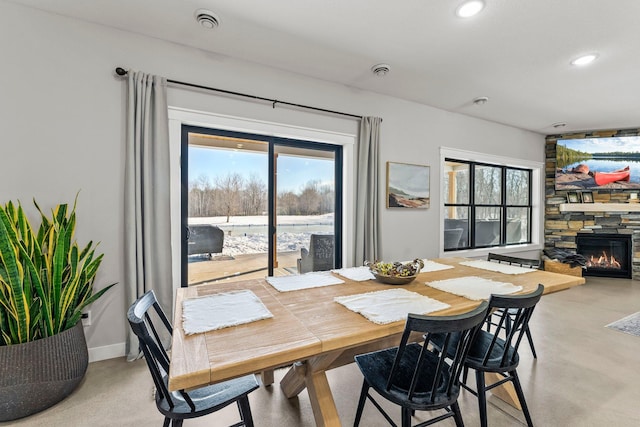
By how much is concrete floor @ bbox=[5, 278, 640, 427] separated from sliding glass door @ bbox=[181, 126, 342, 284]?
1.07 m

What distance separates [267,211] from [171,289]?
119cm

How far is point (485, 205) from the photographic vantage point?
197 inches

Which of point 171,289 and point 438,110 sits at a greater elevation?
point 438,110

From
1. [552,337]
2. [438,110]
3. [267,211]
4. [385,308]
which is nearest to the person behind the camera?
[385,308]

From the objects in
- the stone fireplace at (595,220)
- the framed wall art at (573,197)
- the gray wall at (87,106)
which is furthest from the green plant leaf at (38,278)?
the framed wall art at (573,197)


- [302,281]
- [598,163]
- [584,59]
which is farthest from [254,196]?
[598,163]

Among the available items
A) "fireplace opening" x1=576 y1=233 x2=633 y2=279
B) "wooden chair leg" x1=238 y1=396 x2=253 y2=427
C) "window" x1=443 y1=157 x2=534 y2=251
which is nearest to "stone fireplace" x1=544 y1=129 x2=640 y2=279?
"fireplace opening" x1=576 y1=233 x2=633 y2=279

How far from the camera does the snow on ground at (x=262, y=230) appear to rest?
308cm

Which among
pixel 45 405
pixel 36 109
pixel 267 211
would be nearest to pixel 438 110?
pixel 267 211

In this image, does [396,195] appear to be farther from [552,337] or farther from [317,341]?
[317,341]

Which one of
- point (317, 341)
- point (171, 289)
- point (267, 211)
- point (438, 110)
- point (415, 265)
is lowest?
point (171, 289)

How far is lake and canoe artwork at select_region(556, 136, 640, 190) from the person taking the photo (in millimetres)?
5133

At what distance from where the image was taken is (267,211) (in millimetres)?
3223

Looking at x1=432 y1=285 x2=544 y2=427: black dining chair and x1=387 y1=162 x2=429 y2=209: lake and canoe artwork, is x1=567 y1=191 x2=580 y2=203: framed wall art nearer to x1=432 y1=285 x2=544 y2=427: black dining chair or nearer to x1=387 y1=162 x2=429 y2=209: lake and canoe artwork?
x1=387 y1=162 x2=429 y2=209: lake and canoe artwork
